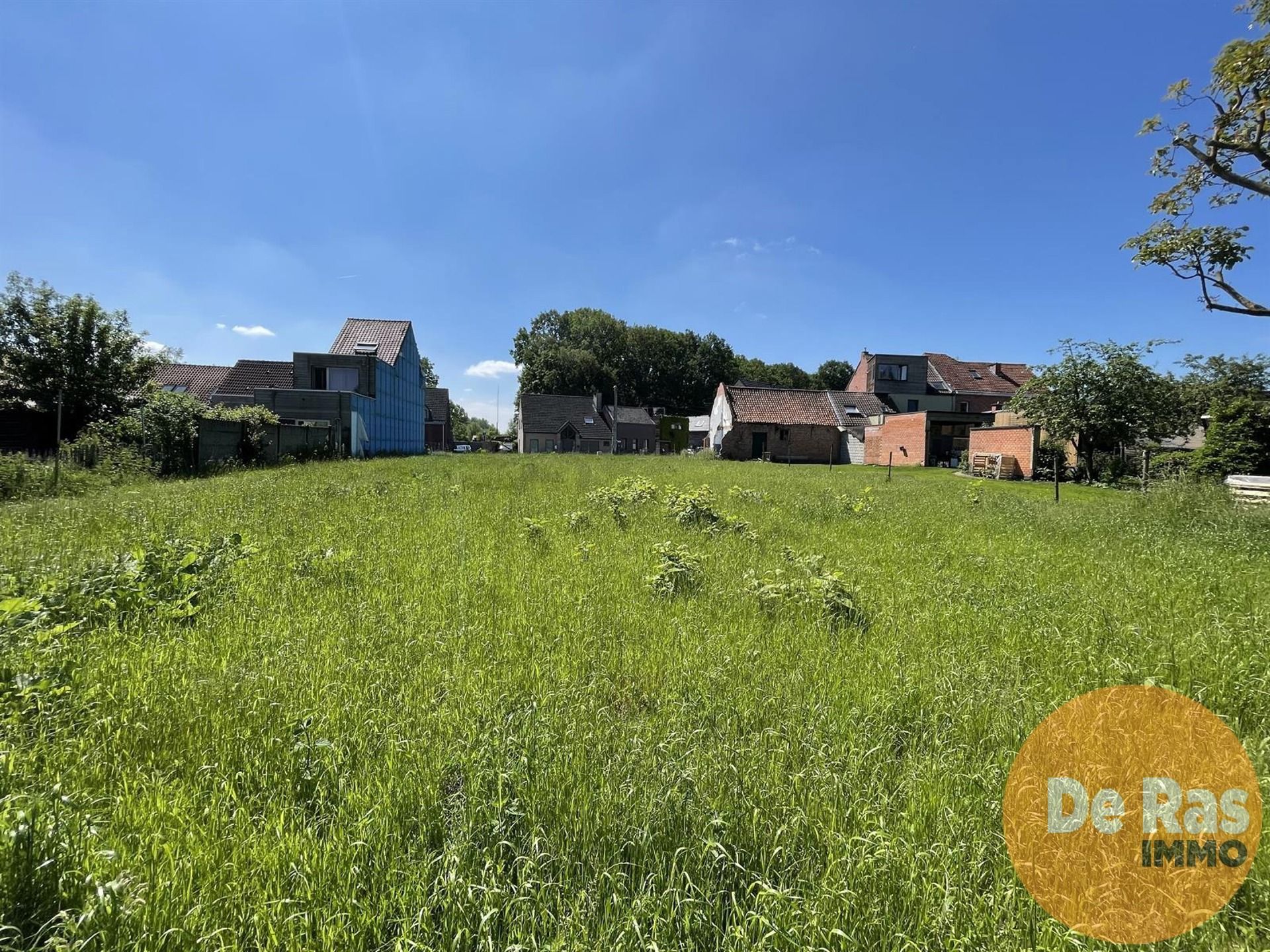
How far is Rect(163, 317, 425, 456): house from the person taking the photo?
24609mm

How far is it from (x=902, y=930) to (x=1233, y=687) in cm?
359

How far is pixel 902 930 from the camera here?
1.75 meters

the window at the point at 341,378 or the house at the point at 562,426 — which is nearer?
the window at the point at 341,378

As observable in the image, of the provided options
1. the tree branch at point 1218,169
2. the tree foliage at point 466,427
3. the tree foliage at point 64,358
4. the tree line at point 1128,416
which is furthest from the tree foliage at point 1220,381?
the tree foliage at point 466,427

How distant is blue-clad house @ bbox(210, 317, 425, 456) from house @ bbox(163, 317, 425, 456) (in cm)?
4

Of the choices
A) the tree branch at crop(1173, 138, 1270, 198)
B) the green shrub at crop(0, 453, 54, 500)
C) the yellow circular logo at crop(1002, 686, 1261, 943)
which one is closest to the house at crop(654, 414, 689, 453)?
the tree branch at crop(1173, 138, 1270, 198)

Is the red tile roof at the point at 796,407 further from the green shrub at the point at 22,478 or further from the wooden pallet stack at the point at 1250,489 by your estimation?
the green shrub at the point at 22,478

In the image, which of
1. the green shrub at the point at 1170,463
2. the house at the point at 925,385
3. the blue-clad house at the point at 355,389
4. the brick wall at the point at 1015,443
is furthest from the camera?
the house at the point at 925,385

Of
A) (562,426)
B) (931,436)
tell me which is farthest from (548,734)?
(562,426)

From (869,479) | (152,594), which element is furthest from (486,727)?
(869,479)

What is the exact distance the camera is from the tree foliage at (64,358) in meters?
21.1

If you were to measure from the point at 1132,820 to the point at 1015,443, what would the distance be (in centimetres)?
3220

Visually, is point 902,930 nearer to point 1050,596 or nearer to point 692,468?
point 1050,596

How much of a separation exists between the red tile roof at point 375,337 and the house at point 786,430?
27072mm
